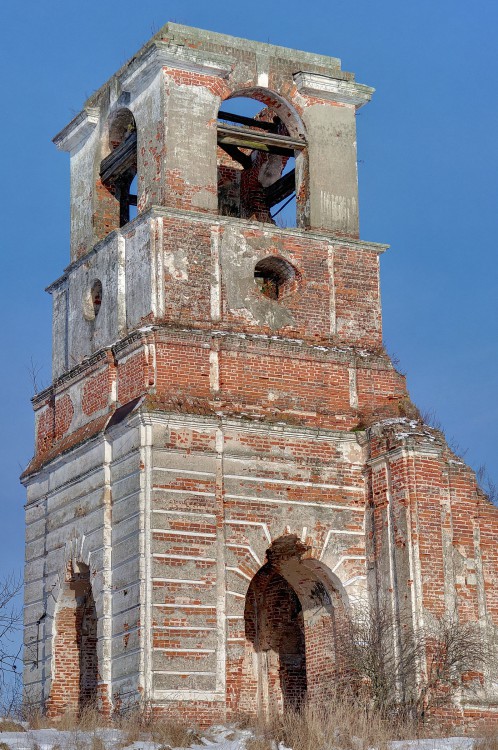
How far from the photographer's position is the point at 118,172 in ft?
88.1

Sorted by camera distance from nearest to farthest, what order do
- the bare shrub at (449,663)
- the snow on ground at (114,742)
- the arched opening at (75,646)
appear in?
the snow on ground at (114,742) < the bare shrub at (449,663) < the arched opening at (75,646)

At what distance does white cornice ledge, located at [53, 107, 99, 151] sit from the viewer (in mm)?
27031

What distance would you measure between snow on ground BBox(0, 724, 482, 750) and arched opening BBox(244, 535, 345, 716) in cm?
327

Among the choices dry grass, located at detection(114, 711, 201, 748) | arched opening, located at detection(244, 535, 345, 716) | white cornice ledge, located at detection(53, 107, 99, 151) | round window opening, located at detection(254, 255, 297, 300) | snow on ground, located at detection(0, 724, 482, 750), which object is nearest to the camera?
snow on ground, located at detection(0, 724, 482, 750)

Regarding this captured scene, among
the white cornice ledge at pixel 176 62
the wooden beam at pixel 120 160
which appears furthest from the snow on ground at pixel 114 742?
the white cornice ledge at pixel 176 62

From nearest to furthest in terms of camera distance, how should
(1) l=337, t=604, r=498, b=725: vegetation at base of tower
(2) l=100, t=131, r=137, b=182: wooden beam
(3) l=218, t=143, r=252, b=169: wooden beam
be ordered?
(1) l=337, t=604, r=498, b=725: vegetation at base of tower → (2) l=100, t=131, r=137, b=182: wooden beam → (3) l=218, t=143, r=252, b=169: wooden beam

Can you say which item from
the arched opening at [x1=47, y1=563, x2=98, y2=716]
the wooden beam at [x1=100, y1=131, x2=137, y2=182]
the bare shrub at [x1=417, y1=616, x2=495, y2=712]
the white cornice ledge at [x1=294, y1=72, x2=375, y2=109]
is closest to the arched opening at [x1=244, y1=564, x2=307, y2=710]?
the arched opening at [x1=47, y1=563, x2=98, y2=716]

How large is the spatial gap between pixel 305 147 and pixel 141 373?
502 cm

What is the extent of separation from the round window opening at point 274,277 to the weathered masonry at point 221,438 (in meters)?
0.04

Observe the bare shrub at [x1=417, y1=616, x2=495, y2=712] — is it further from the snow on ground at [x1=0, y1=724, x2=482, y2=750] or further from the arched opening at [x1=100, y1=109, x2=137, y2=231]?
the arched opening at [x1=100, y1=109, x2=137, y2=231]

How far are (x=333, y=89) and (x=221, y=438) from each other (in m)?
6.41

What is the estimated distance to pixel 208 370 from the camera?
23875 mm

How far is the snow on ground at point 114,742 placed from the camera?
63.6 ft

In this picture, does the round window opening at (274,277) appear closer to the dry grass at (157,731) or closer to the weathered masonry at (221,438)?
the weathered masonry at (221,438)
